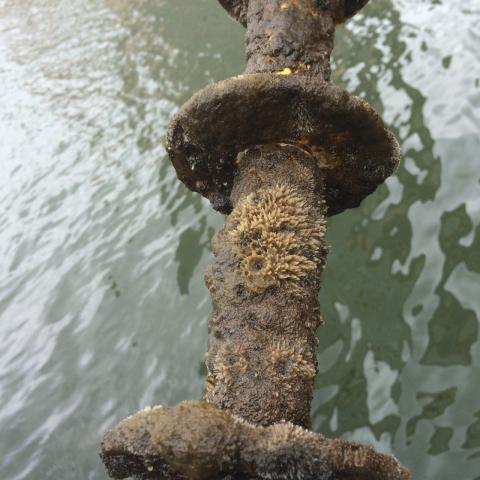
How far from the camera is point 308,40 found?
2564 millimetres

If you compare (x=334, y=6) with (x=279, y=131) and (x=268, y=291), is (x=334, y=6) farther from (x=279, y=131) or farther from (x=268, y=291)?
(x=268, y=291)

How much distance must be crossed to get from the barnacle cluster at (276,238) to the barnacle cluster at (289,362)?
0.21 meters

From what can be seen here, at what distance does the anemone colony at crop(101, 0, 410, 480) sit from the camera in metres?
1.41

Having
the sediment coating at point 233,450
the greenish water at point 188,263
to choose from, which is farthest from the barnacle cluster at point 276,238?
the greenish water at point 188,263

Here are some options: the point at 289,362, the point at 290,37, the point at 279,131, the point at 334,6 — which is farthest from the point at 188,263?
the point at 289,362

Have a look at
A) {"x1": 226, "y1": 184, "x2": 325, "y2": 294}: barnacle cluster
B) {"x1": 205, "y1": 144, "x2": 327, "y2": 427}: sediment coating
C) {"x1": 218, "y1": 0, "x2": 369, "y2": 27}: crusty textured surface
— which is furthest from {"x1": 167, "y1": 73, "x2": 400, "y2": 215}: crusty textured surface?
{"x1": 218, "y1": 0, "x2": 369, "y2": 27}: crusty textured surface

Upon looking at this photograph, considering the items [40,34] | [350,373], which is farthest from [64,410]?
[40,34]

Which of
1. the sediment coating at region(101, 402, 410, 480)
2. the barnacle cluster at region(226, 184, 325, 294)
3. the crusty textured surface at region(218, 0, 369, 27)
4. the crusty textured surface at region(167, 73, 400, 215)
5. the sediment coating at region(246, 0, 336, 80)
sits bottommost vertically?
the sediment coating at region(101, 402, 410, 480)

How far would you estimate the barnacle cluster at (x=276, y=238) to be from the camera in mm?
1898

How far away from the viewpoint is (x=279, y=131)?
227 centimetres

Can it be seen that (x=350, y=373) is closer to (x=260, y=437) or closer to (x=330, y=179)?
(x=330, y=179)

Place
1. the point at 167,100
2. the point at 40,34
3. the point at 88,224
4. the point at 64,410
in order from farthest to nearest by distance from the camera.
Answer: the point at 40,34, the point at 167,100, the point at 88,224, the point at 64,410

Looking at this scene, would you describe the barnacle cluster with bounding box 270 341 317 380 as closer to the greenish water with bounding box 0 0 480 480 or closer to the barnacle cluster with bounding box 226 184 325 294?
the barnacle cluster with bounding box 226 184 325 294

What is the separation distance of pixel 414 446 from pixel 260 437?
3.19 m
